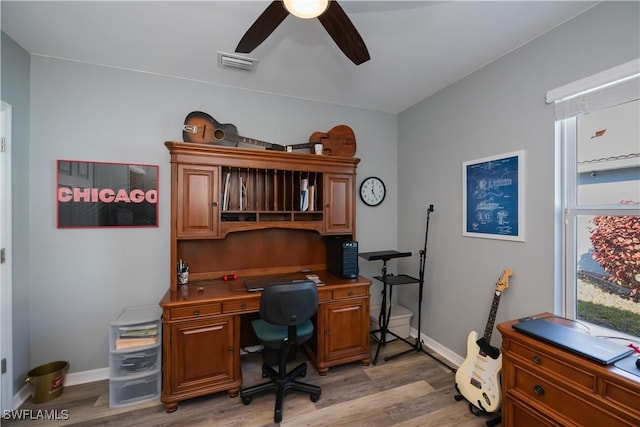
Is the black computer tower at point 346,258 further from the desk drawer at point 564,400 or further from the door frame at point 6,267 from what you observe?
the door frame at point 6,267

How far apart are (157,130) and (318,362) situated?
2582 mm

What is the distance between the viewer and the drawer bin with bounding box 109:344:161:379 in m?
2.01

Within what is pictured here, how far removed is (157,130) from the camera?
8.16 ft

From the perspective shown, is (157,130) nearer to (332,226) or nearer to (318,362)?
(332,226)

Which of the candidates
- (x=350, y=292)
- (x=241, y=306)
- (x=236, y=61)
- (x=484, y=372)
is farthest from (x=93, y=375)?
(x=484, y=372)

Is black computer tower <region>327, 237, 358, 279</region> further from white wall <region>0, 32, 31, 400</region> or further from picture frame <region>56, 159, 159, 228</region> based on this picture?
white wall <region>0, 32, 31, 400</region>

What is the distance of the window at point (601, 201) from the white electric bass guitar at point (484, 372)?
1.35ft

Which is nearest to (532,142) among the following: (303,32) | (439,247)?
→ (439,247)

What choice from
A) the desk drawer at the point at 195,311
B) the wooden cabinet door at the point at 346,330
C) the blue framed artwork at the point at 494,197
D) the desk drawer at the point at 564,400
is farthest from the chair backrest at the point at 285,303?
the blue framed artwork at the point at 494,197

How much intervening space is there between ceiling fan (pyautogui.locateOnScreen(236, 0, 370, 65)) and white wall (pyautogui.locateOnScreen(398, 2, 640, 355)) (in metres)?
1.31

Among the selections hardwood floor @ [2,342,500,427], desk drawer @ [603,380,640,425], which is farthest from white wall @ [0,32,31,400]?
desk drawer @ [603,380,640,425]

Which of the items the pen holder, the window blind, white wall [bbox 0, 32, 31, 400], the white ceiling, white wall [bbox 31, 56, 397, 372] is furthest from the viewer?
the pen holder

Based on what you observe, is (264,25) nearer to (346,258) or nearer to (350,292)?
(346,258)

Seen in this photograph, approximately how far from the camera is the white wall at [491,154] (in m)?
1.71
